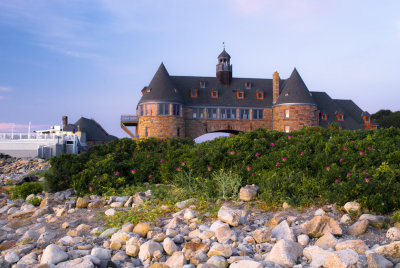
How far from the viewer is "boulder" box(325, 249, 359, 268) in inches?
147

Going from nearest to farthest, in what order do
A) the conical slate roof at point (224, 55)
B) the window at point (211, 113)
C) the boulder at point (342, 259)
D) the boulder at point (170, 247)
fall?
1. the boulder at point (342, 259)
2. the boulder at point (170, 247)
3. the window at point (211, 113)
4. the conical slate roof at point (224, 55)

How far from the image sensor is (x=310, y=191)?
256 inches

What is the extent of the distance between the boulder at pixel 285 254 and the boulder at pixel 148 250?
1443mm

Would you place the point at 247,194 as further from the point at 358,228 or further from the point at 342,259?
the point at 342,259

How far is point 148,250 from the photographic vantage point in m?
4.59

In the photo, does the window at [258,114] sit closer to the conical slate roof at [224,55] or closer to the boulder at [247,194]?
the conical slate roof at [224,55]

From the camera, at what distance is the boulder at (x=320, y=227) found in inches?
191

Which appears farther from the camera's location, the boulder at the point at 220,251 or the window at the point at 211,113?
the window at the point at 211,113

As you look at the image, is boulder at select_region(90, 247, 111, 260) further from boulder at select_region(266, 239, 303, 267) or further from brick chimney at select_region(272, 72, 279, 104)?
brick chimney at select_region(272, 72, 279, 104)

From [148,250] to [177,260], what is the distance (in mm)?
522

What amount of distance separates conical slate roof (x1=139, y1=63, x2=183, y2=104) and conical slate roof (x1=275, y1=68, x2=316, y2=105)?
441 inches

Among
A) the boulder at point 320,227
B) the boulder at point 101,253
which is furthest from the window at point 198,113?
the boulder at point 101,253

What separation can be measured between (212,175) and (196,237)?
10.5 feet

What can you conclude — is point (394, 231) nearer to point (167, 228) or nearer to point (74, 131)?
point (167, 228)
